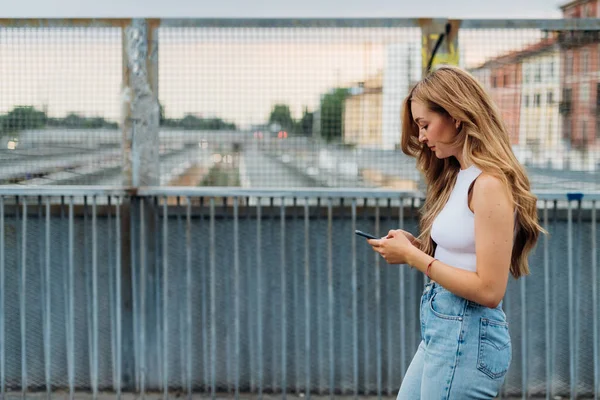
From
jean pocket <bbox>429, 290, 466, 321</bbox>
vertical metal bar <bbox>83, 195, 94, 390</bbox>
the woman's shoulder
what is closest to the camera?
the woman's shoulder

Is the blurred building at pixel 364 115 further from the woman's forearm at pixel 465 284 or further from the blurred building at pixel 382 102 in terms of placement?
the woman's forearm at pixel 465 284

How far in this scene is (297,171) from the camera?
4777mm


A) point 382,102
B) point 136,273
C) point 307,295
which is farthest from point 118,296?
point 382,102

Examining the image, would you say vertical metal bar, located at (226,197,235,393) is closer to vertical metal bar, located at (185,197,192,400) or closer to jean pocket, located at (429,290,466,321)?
vertical metal bar, located at (185,197,192,400)

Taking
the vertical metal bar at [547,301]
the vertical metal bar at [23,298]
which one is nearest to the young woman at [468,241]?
the vertical metal bar at [547,301]

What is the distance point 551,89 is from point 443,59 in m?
0.76

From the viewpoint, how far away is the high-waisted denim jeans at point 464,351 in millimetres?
2406

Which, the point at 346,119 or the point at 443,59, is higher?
the point at 443,59

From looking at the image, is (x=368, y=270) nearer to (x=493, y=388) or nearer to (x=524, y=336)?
(x=524, y=336)

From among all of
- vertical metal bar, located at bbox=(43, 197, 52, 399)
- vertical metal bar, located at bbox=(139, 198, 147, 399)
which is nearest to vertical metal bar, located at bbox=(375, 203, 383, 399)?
vertical metal bar, located at bbox=(139, 198, 147, 399)

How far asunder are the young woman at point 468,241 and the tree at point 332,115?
7.18 ft

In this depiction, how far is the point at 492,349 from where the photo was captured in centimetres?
242

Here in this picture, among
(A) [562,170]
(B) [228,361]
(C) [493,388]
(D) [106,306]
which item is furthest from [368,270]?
(C) [493,388]

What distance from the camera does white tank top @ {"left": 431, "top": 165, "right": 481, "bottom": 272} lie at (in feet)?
7.97
